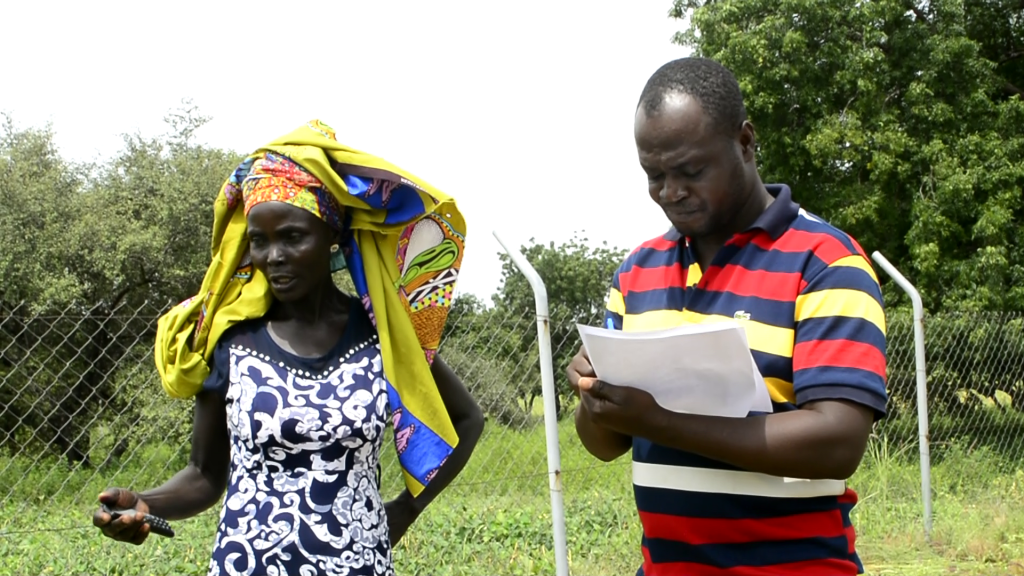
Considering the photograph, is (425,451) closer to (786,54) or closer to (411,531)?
(411,531)

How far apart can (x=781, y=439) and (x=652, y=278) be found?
46 centimetres

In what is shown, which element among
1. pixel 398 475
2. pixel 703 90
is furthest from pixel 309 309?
pixel 398 475

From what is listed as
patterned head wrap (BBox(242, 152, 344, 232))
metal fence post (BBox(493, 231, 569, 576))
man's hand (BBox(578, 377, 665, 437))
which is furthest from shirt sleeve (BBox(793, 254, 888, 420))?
metal fence post (BBox(493, 231, 569, 576))

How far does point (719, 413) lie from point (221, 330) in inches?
41.8

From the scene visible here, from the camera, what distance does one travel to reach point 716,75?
1706 mm

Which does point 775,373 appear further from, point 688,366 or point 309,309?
point 309,309

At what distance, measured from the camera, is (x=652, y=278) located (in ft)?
6.09

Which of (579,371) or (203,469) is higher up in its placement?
(579,371)

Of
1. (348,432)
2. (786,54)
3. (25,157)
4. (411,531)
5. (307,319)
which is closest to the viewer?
(348,432)

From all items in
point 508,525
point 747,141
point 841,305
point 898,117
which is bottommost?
point 508,525

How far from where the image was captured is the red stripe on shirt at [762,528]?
5.41ft

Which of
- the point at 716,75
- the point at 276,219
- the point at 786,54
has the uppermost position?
the point at 786,54

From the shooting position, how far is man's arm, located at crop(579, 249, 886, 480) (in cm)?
150

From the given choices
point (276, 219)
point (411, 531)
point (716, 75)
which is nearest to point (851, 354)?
point (716, 75)
